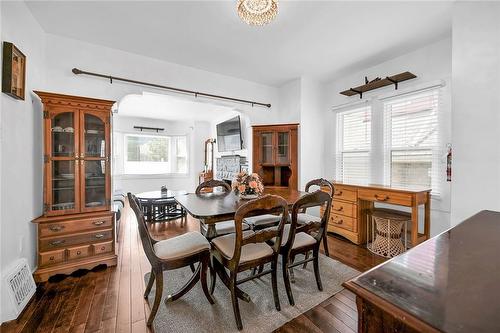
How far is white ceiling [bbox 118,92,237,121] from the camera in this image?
15.8 feet

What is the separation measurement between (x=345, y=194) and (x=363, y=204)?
28 cm

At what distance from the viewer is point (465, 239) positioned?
0.98 m

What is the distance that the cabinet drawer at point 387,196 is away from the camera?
2.58 m

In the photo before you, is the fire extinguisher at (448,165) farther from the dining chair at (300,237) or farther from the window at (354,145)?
the dining chair at (300,237)

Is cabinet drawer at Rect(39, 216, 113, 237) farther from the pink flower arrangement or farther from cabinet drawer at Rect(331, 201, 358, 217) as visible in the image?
cabinet drawer at Rect(331, 201, 358, 217)

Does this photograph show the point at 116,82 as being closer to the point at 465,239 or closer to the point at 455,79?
the point at 465,239

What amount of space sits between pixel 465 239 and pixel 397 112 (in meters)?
2.70

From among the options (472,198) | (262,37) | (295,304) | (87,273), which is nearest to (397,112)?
(472,198)

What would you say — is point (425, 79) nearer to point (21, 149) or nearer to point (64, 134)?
point (64, 134)

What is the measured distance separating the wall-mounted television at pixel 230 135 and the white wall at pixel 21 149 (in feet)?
11.5

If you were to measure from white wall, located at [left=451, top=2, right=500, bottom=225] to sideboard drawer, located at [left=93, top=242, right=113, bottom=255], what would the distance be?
366 centimetres

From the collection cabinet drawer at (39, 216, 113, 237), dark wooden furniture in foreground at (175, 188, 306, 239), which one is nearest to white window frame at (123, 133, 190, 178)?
cabinet drawer at (39, 216, 113, 237)

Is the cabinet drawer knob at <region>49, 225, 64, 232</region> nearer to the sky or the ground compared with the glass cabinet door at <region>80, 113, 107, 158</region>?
nearer to the ground

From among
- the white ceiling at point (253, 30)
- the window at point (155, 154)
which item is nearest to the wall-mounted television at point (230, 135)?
the window at point (155, 154)
